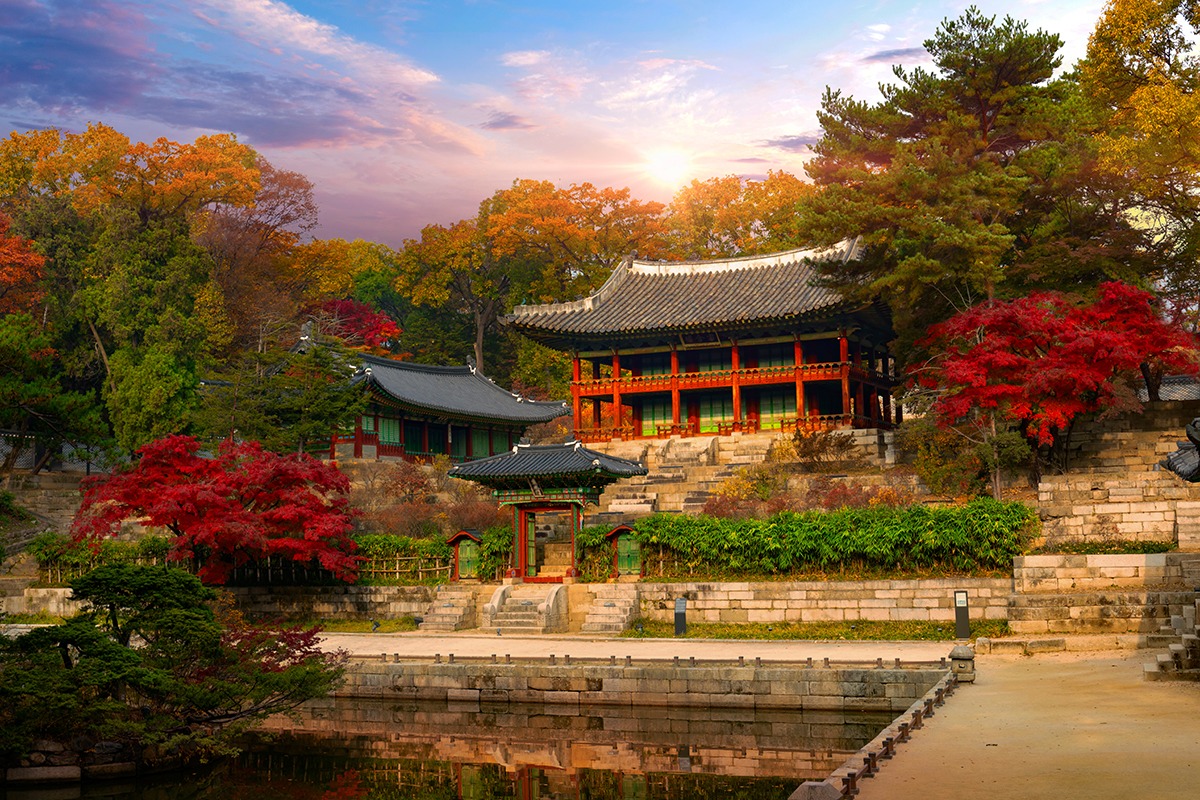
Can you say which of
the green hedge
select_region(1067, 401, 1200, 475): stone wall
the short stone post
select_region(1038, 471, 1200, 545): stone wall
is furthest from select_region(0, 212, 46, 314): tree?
the short stone post

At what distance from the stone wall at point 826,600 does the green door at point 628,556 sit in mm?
919

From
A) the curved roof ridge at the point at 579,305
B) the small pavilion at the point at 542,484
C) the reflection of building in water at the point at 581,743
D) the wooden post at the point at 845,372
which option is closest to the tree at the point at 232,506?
the small pavilion at the point at 542,484

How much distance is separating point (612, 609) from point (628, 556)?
6.01 ft

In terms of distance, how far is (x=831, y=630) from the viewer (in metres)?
25.7

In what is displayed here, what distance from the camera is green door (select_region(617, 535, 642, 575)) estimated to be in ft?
95.0

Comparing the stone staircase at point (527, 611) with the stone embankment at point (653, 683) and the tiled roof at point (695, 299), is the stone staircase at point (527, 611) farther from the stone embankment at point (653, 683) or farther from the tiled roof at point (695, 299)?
the tiled roof at point (695, 299)

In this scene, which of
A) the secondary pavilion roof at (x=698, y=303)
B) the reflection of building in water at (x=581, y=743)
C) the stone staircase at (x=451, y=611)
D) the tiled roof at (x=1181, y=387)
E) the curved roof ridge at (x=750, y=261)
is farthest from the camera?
the tiled roof at (x=1181, y=387)

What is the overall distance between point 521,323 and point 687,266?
Result: 344 inches

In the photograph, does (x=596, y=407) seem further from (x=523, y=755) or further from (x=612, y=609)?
(x=523, y=755)

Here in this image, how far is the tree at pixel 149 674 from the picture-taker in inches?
636

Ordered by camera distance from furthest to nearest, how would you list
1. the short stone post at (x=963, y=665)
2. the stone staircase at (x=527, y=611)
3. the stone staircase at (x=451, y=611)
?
1. the stone staircase at (x=451, y=611)
2. the stone staircase at (x=527, y=611)
3. the short stone post at (x=963, y=665)

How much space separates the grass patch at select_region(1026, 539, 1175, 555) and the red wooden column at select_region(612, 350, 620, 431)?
21.6 m

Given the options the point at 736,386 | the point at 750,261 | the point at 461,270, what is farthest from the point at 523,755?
the point at 461,270

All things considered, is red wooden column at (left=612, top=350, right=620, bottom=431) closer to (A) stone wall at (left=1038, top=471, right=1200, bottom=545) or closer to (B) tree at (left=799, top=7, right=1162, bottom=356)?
(B) tree at (left=799, top=7, right=1162, bottom=356)
